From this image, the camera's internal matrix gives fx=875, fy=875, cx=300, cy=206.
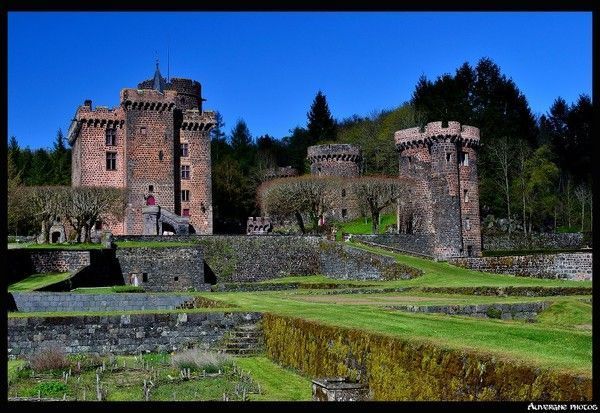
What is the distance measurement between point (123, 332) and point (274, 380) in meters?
5.47

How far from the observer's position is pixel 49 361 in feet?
59.0

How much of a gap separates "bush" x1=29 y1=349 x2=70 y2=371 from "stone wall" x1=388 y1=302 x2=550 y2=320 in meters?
7.64

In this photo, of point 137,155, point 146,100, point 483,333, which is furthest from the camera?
point 137,155

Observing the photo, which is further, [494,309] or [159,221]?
[159,221]

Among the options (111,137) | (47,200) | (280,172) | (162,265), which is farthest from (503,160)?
(47,200)

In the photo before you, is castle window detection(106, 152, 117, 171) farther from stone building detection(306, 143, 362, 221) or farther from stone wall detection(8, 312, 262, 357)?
stone wall detection(8, 312, 262, 357)

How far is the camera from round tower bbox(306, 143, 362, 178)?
241ft

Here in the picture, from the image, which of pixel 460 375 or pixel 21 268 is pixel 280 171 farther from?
pixel 460 375

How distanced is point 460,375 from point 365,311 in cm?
857

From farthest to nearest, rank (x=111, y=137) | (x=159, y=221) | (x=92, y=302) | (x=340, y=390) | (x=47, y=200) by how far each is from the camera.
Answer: (x=111, y=137) < (x=159, y=221) < (x=47, y=200) < (x=92, y=302) < (x=340, y=390)

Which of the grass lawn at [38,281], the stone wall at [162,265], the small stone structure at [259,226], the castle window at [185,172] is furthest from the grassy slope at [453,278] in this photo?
the castle window at [185,172]

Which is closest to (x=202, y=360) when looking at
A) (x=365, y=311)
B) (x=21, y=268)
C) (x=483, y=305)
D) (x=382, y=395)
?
(x=365, y=311)

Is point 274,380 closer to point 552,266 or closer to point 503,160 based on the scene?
point 552,266

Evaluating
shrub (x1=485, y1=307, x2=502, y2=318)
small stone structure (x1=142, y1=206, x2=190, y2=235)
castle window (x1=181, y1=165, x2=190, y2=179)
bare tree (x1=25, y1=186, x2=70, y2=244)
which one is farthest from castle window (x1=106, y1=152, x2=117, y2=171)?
shrub (x1=485, y1=307, x2=502, y2=318)
